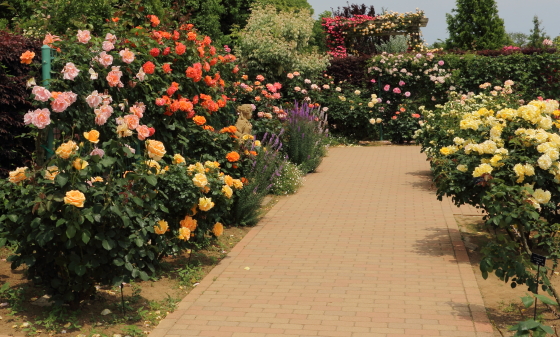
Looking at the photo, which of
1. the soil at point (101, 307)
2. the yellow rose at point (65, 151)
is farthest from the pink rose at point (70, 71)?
the soil at point (101, 307)

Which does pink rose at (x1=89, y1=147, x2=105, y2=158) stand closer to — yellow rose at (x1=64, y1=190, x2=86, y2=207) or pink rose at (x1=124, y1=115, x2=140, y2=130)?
pink rose at (x1=124, y1=115, x2=140, y2=130)

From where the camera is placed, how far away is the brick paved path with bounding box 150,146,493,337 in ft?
17.1

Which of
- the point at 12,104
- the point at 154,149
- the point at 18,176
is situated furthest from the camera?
the point at 12,104

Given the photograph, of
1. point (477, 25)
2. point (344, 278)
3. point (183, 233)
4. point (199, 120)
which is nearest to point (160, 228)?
point (183, 233)

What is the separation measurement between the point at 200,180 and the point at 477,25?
27.5m

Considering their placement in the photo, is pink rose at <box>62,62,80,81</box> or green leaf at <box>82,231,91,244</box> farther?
pink rose at <box>62,62,80,81</box>

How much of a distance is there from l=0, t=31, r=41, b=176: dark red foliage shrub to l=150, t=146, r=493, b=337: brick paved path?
2696 mm

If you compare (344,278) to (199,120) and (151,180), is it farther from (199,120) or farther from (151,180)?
(199,120)

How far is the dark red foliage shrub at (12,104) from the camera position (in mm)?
7168

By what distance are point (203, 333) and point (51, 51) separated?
2963 mm

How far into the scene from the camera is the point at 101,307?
5.58 metres

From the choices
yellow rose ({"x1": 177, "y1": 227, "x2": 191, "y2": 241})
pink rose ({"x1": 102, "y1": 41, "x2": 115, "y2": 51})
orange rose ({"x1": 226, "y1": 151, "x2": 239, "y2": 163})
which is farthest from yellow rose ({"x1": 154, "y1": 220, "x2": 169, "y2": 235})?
orange rose ({"x1": 226, "y1": 151, "x2": 239, "y2": 163})

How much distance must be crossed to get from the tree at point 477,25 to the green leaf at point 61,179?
91.6 feet

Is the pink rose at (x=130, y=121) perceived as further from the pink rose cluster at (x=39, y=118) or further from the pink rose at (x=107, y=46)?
the pink rose at (x=107, y=46)
